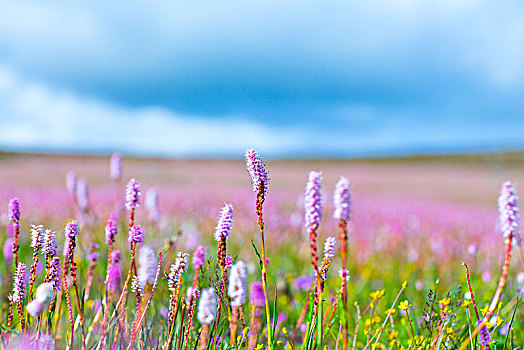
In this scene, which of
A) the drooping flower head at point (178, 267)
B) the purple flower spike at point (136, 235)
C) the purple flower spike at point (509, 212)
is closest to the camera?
the drooping flower head at point (178, 267)

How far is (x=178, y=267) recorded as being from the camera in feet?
6.28

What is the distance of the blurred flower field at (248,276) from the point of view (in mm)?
1917

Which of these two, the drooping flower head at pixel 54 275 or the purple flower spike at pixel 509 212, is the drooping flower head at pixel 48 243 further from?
the purple flower spike at pixel 509 212

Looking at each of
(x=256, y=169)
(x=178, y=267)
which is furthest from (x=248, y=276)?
(x=256, y=169)

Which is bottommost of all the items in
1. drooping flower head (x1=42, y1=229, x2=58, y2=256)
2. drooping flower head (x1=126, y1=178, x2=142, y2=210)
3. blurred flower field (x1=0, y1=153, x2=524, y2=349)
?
blurred flower field (x1=0, y1=153, x2=524, y2=349)

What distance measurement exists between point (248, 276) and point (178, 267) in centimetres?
384

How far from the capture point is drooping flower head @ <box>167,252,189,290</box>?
6.15ft

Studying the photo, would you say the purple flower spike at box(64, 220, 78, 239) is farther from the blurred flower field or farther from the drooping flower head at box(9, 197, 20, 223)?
the drooping flower head at box(9, 197, 20, 223)

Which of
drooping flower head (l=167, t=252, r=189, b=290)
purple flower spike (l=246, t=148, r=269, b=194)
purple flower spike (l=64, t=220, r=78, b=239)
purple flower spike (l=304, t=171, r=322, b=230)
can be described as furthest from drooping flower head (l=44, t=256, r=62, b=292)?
purple flower spike (l=304, t=171, r=322, b=230)

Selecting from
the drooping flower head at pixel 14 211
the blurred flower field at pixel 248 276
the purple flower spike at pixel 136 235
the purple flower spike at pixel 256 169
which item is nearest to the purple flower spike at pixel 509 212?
the blurred flower field at pixel 248 276

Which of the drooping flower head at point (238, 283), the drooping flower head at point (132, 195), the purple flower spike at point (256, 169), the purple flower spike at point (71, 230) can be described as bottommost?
the drooping flower head at point (238, 283)

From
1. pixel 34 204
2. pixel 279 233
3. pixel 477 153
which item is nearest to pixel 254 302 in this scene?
pixel 279 233

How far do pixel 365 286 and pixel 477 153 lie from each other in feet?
467

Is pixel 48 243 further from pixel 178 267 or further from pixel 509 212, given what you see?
pixel 509 212
